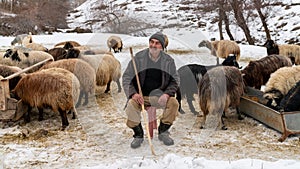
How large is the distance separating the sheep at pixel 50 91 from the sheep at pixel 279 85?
3.10 m

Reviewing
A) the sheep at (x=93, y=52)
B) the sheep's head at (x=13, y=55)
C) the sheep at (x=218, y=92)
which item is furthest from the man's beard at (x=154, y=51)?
the sheep's head at (x=13, y=55)

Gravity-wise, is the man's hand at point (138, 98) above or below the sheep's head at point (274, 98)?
above

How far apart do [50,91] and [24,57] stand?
11.4 feet

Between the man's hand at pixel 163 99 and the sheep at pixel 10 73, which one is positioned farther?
the sheep at pixel 10 73

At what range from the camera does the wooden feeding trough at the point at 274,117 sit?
4.91 metres

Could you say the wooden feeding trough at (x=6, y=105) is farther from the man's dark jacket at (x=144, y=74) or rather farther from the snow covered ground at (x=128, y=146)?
the man's dark jacket at (x=144, y=74)

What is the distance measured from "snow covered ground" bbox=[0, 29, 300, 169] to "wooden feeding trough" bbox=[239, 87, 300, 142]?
0.11 metres

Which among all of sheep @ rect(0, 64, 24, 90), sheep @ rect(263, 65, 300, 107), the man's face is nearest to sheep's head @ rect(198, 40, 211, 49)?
sheep @ rect(263, 65, 300, 107)

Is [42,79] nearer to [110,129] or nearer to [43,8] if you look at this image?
[110,129]

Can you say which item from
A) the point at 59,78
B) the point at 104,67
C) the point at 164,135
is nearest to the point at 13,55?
the point at 104,67

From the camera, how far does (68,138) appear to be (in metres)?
5.31

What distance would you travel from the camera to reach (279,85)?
5.82m

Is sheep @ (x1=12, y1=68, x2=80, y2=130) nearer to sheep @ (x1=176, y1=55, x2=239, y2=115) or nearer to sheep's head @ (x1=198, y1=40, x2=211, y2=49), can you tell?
sheep @ (x1=176, y1=55, x2=239, y2=115)

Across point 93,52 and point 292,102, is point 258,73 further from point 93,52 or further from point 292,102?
point 93,52
